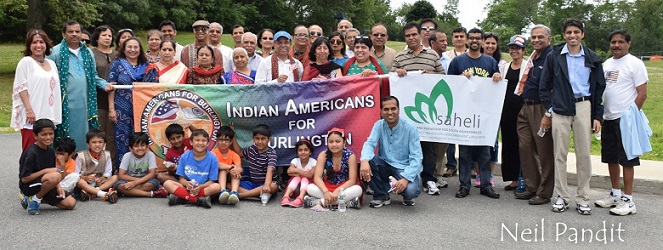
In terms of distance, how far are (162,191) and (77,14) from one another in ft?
64.8

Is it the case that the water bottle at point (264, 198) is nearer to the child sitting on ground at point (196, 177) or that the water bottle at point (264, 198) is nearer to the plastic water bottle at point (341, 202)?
the child sitting on ground at point (196, 177)

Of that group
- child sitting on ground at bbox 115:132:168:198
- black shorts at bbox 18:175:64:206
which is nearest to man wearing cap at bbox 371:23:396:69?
child sitting on ground at bbox 115:132:168:198

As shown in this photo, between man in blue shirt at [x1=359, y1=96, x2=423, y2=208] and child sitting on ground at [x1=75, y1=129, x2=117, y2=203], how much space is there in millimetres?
2807

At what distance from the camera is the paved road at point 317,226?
5.36 meters

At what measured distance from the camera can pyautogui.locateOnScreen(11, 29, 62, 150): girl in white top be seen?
6.94 m

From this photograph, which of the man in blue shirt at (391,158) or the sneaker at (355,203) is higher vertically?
the man in blue shirt at (391,158)

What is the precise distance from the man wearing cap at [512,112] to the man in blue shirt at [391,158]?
1.45 metres

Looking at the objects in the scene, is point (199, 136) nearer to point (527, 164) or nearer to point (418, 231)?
point (418, 231)

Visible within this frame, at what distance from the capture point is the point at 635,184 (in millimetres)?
7789

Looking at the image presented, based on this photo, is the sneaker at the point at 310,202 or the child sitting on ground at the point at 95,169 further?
the child sitting on ground at the point at 95,169

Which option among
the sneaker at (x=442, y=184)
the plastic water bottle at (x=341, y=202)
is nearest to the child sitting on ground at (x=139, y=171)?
the plastic water bottle at (x=341, y=202)

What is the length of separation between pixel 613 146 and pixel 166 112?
16.6ft

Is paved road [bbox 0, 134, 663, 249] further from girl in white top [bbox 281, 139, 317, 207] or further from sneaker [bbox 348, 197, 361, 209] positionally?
girl in white top [bbox 281, 139, 317, 207]

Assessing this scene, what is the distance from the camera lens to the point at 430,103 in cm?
767
